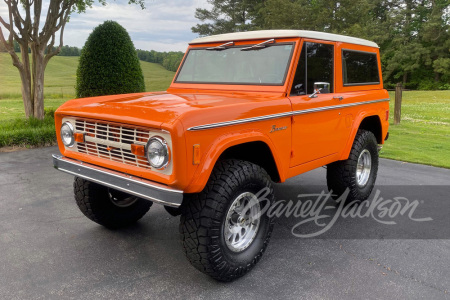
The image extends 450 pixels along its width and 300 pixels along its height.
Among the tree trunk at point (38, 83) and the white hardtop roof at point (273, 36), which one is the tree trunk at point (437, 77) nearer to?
the tree trunk at point (38, 83)

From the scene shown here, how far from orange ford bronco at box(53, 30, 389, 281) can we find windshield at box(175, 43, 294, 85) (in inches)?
0.5

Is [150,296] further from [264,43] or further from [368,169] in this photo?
[368,169]

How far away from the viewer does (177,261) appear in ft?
11.0

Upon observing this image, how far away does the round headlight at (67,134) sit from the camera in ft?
10.9

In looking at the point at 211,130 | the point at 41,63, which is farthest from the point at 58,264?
the point at 41,63

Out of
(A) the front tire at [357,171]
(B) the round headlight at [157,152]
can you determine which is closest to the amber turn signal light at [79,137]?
(B) the round headlight at [157,152]

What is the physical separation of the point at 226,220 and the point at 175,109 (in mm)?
960

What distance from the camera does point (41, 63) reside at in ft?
32.6

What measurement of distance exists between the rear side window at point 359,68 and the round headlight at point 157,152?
8.73 ft

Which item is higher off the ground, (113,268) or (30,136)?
(30,136)

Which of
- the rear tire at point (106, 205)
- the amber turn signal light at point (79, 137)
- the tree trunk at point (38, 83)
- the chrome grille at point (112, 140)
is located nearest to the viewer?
the chrome grille at point (112, 140)

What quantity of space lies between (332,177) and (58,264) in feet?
10.5

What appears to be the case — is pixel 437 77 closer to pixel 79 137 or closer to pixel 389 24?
pixel 389 24

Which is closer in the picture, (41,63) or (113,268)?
(113,268)
